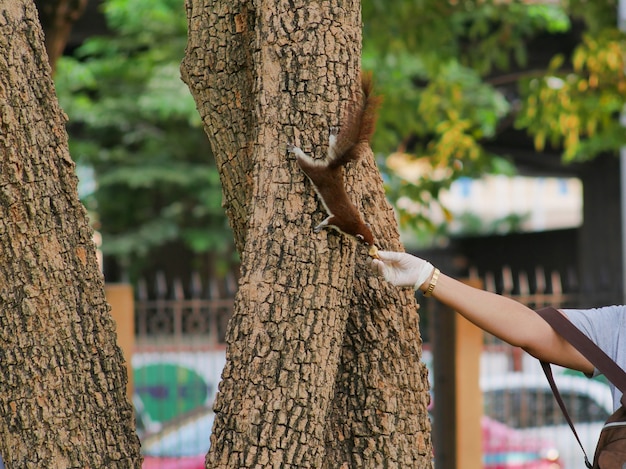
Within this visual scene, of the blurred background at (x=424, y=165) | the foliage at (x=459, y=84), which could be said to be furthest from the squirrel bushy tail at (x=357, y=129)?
the foliage at (x=459, y=84)

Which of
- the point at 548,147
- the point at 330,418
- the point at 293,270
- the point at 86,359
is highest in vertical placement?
the point at 548,147

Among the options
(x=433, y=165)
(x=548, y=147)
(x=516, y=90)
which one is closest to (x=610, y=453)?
(x=433, y=165)

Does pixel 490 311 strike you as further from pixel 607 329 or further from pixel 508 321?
pixel 607 329

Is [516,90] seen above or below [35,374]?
above

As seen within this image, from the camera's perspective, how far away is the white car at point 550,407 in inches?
275

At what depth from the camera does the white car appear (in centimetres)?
699

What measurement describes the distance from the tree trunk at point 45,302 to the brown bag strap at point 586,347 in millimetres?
1099

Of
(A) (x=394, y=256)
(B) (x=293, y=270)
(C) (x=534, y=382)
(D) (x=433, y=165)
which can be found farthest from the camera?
(C) (x=534, y=382)

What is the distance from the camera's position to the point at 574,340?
7.00 feet

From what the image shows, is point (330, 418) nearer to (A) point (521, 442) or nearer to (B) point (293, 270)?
(B) point (293, 270)

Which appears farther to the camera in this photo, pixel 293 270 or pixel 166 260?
pixel 166 260

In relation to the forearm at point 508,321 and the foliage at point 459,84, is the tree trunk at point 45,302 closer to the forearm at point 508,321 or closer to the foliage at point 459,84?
the forearm at point 508,321

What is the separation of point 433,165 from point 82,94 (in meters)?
10.1

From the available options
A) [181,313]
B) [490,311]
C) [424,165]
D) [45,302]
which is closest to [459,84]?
[424,165]
